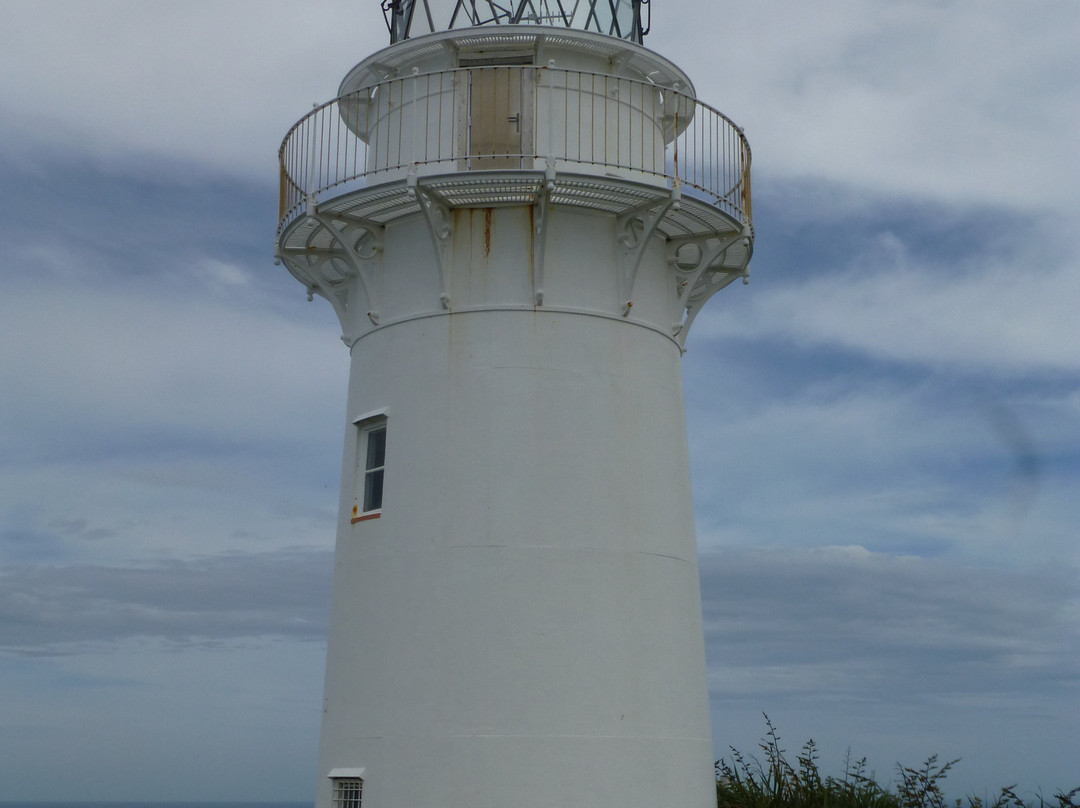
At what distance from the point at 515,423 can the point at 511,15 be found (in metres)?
4.93

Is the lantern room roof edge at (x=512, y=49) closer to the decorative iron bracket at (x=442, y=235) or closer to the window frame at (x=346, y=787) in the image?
the decorative iron bracket at (x=442, y=235)

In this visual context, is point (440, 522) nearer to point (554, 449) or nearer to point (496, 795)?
point (554, 449)

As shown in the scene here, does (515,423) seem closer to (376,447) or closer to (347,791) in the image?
(376,447)

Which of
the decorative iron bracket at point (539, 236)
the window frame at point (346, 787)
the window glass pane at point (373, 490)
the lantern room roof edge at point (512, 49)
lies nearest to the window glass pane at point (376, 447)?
the window glass pane at point (373, 490)

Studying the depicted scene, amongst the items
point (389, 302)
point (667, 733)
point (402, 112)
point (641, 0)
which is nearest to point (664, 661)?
point (667, 733)

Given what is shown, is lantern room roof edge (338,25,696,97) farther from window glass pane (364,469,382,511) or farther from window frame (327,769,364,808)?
window frame (327,769,364,808)

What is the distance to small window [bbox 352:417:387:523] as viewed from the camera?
14.8 m

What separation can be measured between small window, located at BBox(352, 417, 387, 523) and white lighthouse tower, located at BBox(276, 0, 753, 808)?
0.03 m

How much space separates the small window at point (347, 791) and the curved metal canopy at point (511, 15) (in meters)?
8.62

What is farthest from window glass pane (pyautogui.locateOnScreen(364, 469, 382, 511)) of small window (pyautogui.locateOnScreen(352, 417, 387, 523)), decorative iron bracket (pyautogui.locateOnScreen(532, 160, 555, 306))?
decorative iron bracket (pyautogui.locateOnScreen(532, 160, 555, 306))

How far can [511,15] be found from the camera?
15.2 metres

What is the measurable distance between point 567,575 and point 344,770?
10.3ft

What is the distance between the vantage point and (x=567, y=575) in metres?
13.6

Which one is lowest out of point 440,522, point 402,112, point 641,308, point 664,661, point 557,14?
point 664,661
